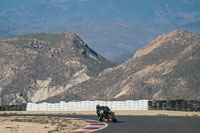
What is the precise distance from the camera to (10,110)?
7725 centimetres

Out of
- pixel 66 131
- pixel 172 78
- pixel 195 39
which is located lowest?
pixel 66 131

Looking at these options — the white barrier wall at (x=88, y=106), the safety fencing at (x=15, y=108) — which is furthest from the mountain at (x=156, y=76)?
the safety fencing at (x=15, y=108)

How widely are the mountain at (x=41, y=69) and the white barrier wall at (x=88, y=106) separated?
277 feet

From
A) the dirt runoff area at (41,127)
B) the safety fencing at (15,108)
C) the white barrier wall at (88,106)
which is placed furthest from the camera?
the safety fencing at (15,108)

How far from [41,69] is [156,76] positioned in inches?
2390

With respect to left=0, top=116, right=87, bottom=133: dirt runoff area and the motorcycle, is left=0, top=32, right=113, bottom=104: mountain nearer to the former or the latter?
left=0, top=116, right=87, bottom=133: dirt runoff area

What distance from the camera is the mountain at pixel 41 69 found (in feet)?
548

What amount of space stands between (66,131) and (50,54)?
518 feet

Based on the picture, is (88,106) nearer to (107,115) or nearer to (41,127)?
(107,115)

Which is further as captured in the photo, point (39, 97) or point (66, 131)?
point (39, 97)

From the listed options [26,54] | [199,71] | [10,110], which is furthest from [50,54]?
[10,110]

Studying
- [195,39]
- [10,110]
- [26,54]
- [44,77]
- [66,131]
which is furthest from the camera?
[26,54]

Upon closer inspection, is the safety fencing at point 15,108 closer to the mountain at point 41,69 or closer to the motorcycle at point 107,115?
the motorcycle at point 107,115

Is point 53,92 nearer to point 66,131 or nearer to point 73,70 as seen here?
point 73,70
